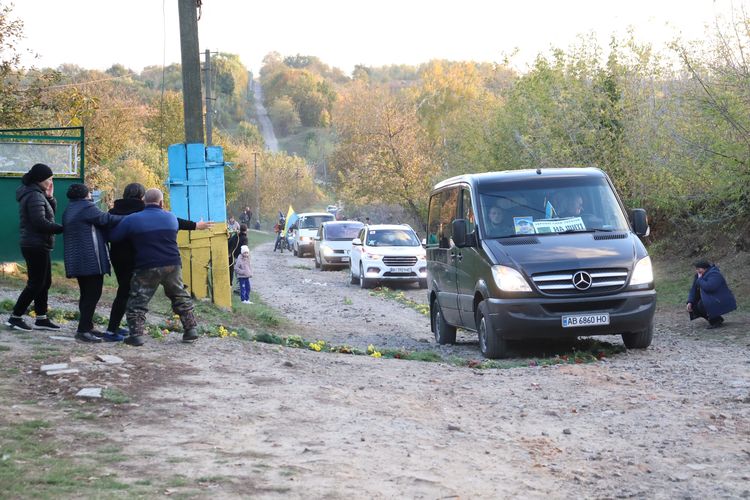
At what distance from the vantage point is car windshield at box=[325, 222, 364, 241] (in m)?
34.6

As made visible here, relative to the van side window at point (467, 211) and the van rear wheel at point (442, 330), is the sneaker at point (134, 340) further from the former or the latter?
the van rear wheel at point (442, 330)

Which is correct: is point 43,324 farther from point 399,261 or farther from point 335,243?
point 335,243

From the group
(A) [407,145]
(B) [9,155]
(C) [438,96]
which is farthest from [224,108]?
(B) [9,155]

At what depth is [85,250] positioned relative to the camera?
10.6 meters

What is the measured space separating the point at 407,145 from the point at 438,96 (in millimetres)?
20529

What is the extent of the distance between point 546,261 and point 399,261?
15.0m

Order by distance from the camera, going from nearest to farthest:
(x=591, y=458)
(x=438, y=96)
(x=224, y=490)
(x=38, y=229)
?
(x=224, y=490) → (x=591, y=458) → (x=38, y=229) → (x=438, y=96)

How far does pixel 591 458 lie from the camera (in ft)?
21.3

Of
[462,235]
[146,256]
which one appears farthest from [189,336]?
[462,235]

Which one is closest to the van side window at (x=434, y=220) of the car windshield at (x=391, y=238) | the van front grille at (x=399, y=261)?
the van front grille at (x=399, y=261)

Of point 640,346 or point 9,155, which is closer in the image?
point 640,346

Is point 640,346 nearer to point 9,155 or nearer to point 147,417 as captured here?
point 147,417

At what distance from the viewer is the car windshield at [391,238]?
27.2 metres

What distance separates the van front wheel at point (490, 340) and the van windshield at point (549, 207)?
3.35 ft
